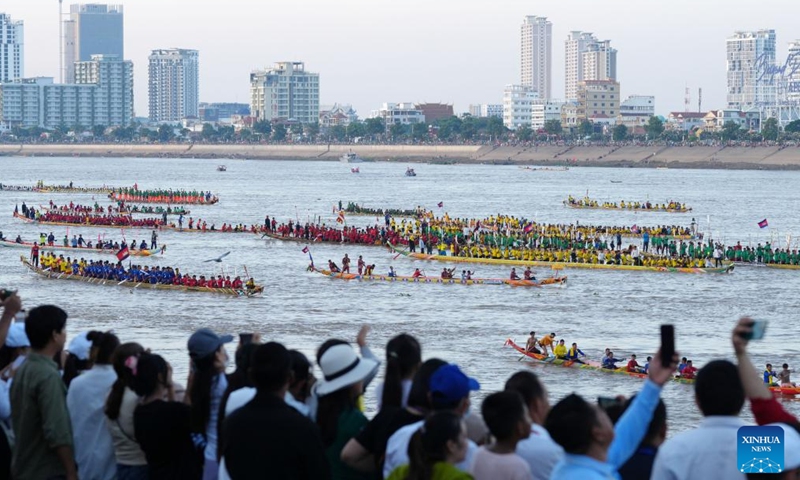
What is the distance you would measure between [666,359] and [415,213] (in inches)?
3157

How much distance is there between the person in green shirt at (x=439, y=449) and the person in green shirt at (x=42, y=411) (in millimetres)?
3018

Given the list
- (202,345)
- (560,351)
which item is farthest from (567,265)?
(202,345)

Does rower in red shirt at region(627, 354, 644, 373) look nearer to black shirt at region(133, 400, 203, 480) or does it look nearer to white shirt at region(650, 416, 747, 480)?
black shirt at region(133, 400, 203, 480)

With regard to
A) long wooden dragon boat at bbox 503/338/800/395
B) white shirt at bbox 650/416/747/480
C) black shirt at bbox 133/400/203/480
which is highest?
white shirt at bbox 650/416/747/480

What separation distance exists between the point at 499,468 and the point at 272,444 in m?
1.30

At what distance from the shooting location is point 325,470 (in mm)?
7281

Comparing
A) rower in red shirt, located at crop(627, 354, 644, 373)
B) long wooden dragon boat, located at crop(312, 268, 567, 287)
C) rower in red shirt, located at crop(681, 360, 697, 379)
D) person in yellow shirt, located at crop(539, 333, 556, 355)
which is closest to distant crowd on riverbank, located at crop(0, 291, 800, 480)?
rower in red shirt, located at crop(681, 360, 697, 379)

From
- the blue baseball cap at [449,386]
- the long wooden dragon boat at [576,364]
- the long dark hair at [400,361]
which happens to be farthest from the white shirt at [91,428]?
the long wooden dragon boat at [576,364]

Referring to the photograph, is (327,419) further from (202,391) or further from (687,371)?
(687,371)

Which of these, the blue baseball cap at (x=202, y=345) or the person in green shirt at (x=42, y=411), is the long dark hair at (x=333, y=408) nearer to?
the blue baseball cap at (x=202, y=345)

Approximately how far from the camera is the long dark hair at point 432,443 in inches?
263

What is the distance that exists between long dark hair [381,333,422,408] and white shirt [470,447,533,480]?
4.06ft

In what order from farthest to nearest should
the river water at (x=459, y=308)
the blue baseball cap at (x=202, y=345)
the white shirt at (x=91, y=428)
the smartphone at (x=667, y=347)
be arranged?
the river water at (x=459, y=308), the white shirt at (x=91, y=428), the blue baseball cap at (x=202, y=345), the smartphone at (x=667, y=347)

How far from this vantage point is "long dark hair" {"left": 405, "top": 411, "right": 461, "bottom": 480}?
21.9ft
